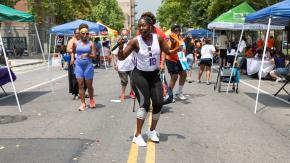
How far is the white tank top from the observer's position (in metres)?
6.70

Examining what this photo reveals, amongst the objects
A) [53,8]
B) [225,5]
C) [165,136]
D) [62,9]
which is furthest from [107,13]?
[165,136]

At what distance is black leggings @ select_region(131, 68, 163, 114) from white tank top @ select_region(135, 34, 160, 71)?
0.08 metres

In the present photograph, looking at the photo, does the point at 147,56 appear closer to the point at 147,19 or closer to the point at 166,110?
the point at 147,19

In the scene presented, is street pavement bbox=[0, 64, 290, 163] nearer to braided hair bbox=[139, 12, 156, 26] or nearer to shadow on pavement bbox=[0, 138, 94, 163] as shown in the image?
shadow on pavement bbox=[0, 138, 94, 163]

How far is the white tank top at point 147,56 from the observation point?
6699 mm

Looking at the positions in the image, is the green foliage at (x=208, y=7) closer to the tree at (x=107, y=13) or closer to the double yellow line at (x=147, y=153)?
the double yellow line at (x=147, y=153)

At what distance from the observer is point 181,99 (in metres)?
11.8

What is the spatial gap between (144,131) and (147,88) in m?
1.34

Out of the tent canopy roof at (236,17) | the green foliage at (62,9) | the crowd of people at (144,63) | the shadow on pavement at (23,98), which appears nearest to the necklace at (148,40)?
the crowd of people at (144,63)

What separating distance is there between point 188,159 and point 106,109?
4.60m

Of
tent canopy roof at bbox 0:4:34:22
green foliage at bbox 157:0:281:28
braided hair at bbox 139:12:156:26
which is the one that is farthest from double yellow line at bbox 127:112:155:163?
green foliage at bbox 157:0:281:28

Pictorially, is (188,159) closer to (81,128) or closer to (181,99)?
(81,128)

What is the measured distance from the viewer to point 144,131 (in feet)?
25.7

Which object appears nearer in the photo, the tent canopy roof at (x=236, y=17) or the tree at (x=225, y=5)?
the tent canopy roof at (x=236, y=17)
